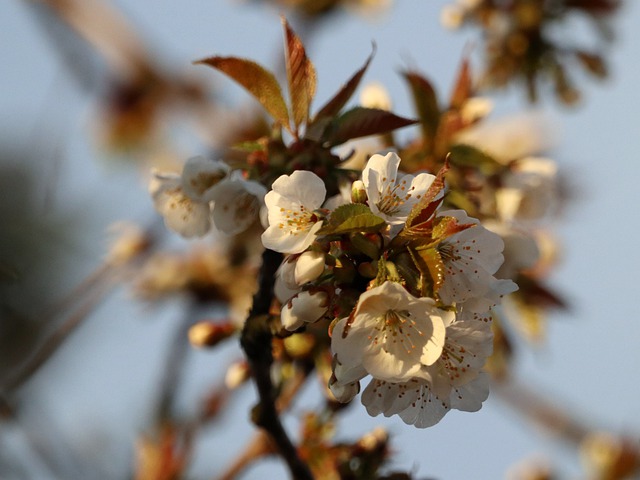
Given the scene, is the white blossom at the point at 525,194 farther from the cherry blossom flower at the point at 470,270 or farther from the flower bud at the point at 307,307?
the flower bud at the point at 307,307

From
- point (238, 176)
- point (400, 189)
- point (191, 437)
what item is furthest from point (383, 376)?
point (191, 437)

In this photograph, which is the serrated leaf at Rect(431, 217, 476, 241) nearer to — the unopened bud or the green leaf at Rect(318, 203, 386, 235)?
the green leaf at Rect(318, 203, 386, 235)

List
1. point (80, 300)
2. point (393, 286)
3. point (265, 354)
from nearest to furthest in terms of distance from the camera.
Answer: point (393, 286) < point (265, 354) < point (80, 300)

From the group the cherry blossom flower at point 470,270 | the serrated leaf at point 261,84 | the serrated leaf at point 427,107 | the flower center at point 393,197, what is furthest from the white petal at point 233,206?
the serrated leaf at point 427,107

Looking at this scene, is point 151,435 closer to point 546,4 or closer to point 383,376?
point 383,376

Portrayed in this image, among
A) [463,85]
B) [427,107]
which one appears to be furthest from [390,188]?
[463,85]

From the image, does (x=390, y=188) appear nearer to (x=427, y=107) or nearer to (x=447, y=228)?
(x=447, y=228)
